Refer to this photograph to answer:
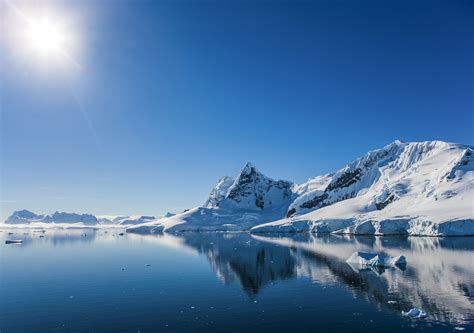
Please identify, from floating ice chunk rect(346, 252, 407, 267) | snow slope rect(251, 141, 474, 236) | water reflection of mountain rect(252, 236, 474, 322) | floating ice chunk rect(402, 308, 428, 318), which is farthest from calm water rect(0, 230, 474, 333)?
snow slope rect(251, 141, 474, 236)

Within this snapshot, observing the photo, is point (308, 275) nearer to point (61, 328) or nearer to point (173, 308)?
point (173, 308)

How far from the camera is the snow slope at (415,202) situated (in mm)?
112062

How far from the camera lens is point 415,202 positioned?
5443 inches

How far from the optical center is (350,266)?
58625mm

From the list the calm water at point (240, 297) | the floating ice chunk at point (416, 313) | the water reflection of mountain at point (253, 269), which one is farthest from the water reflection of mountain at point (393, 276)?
the floating ice chunk at point (416, 313)

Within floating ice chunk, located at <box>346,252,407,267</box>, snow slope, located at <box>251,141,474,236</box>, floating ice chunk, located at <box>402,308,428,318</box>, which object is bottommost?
floating ice chunk, located at <box>402,308,428,318</box>

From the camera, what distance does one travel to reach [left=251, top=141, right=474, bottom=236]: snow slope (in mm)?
112062

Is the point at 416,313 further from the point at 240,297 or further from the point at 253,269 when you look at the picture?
the point at 253,269

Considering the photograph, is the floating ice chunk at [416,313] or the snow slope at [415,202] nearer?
the floating ice chunk at [416,313]

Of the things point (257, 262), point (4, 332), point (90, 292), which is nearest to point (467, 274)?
point (257, 262)

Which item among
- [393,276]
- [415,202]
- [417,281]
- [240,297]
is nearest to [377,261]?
[393,276]

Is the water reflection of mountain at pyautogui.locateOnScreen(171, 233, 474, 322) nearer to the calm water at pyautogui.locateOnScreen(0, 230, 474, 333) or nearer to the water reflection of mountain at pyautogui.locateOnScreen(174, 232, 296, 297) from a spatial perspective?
the water reflection of mountain at pyautogui.locateOnScreen(174, 232, 296, 297)

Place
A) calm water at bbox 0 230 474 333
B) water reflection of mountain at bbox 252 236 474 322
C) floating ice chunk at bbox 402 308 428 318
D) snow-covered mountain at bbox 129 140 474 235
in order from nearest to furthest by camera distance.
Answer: calm water at bbox 0 230 474 333 < floating ice chunk at bbox 402 308 428 318 < water reflection of mountain at bbox 252 236 474 322 < snow-covered mountain at bbox 129 140 474 235

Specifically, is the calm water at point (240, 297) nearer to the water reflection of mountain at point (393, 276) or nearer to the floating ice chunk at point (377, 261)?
the water reflection of mountain at point (393, 276)
